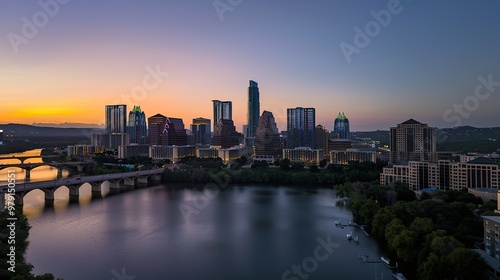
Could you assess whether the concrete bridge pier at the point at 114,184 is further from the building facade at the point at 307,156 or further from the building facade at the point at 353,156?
the building facade at the point at 353,156

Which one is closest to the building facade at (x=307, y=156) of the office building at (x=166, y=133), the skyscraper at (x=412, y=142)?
the skyscraper at (x=412, y=142)

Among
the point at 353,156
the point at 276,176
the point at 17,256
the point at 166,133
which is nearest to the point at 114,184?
the point at 276,176

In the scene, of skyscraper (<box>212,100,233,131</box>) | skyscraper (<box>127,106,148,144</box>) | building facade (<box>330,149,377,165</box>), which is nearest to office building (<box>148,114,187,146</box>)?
skyscraper (<box>127,106,148,144</box>)

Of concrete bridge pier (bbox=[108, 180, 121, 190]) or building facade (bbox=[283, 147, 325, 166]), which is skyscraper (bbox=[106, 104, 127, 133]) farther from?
concrete bridge pier (bbox=[108, 180, 121, 190])

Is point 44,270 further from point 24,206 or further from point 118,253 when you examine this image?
point 24,206

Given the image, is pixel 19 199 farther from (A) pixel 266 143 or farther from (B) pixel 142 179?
(A) pixel 266 143

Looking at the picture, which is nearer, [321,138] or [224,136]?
[321,138]
